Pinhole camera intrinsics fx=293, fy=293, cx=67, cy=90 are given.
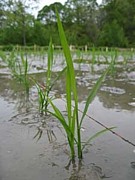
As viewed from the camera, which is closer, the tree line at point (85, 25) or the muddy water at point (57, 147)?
the muddy water at point (57, 147)

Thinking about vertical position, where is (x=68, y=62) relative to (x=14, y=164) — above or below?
above

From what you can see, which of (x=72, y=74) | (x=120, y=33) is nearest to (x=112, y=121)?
(x=72, y=74)

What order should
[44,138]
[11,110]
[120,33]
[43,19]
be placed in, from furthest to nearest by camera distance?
[43,19], [120,33], [11,110], [44,138]

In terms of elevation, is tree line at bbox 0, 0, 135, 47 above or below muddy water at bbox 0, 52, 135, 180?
above

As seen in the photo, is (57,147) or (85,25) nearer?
(57,147)

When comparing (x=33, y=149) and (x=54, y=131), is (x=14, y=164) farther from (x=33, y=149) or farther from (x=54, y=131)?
(x=54, y=131)

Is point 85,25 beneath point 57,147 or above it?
above

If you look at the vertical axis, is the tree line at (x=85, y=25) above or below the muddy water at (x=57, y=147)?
above

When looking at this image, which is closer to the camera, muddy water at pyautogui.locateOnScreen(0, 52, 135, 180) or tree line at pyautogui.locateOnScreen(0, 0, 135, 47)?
muddy water at pyautogui.locateOnScreen(0, 52, 135, 180)
